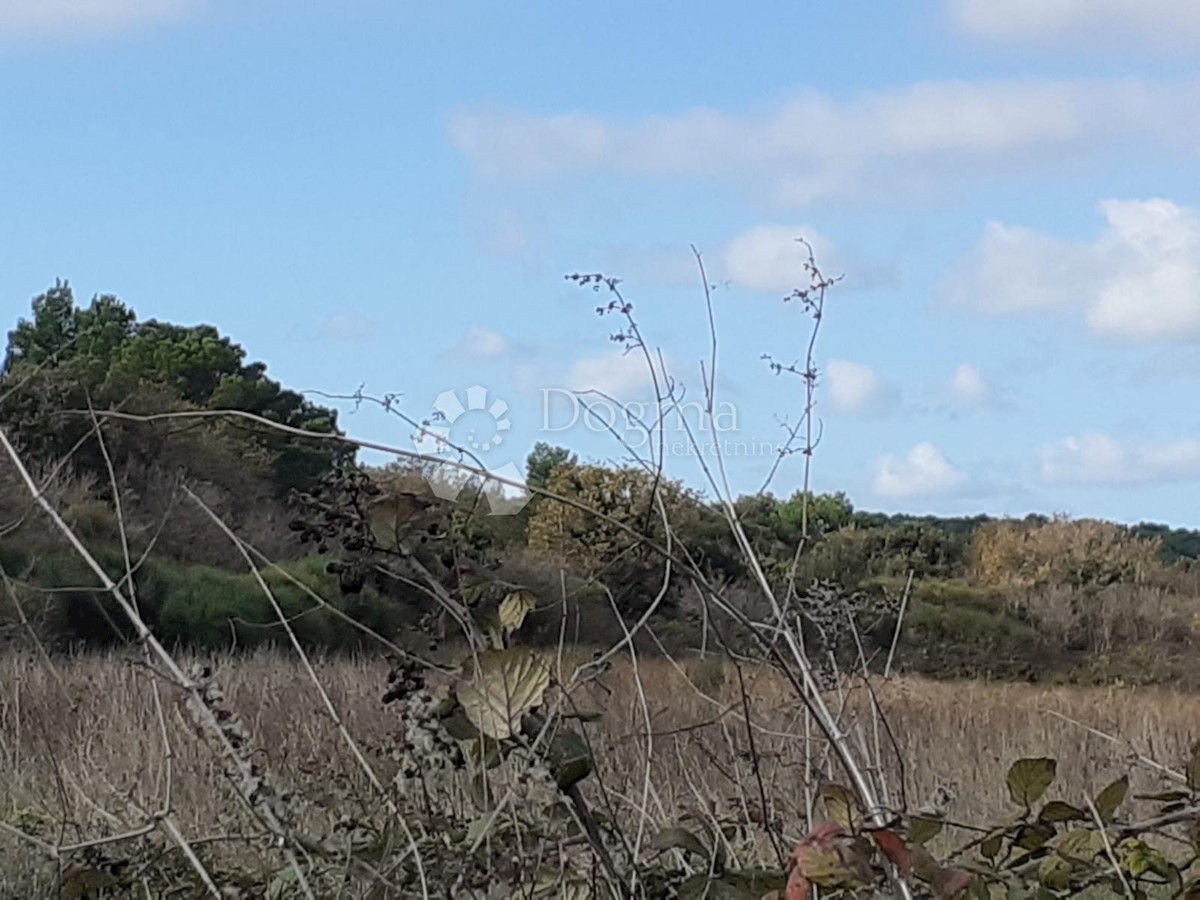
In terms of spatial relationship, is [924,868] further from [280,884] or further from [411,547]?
[280,884]

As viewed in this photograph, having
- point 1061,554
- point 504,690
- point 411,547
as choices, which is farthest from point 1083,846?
point 1061,554

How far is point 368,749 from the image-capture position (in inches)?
88.5

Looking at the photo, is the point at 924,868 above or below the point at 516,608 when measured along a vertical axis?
below

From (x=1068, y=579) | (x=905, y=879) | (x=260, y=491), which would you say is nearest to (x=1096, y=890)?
(x=905, y=879)

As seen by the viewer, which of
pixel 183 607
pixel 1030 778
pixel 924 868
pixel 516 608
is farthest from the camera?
pixel 183 607

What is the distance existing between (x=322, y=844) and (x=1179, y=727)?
21.1 feet

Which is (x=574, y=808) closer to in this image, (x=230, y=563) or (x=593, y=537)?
(x=593, y=537)

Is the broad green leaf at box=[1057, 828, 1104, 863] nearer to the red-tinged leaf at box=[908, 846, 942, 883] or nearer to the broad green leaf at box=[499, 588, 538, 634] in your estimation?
the red-tinged leaf at box=[908, 846, 942, 883]

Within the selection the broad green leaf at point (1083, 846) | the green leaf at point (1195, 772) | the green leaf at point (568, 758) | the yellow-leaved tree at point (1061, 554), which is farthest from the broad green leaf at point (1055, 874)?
the yellow-leaved tree at point (1061, 554)

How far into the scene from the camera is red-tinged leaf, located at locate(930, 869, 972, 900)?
3.91ft

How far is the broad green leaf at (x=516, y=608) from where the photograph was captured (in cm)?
160

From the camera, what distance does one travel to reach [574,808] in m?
1.51

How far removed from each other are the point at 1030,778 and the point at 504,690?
52 cm

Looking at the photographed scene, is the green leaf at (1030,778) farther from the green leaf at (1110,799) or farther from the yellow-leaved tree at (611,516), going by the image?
the yellow-leaved tree at (611,516)
